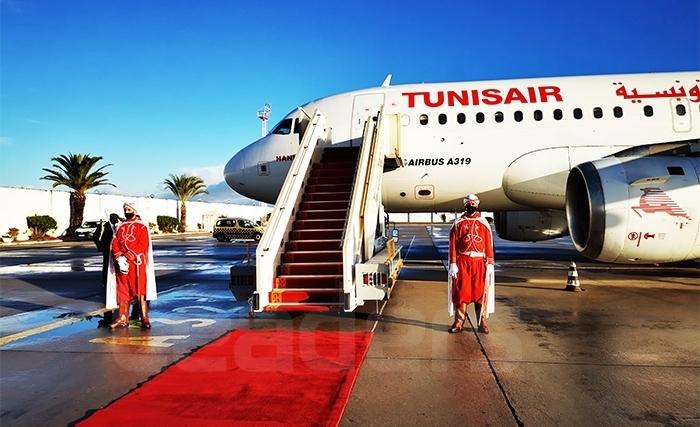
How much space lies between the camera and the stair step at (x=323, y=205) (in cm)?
861

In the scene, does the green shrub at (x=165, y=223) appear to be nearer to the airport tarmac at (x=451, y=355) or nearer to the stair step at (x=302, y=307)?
the airport tarmac at (x=451, y=355)

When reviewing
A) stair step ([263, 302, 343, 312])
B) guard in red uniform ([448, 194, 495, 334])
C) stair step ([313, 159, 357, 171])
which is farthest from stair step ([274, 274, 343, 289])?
A: stair step ([313, 159, 357, 171])

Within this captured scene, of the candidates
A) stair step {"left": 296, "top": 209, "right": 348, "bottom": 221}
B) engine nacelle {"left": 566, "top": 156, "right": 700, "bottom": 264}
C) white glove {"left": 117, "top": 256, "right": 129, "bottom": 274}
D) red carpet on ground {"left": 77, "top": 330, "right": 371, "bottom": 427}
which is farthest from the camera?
stair step {"left": 296, "top": 209, "right": 348, "bottom": 221}

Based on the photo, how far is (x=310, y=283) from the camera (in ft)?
23.2

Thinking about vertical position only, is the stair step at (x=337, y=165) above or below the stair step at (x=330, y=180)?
above

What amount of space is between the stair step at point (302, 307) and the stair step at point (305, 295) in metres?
0.10

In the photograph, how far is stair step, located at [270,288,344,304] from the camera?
22.3 ft

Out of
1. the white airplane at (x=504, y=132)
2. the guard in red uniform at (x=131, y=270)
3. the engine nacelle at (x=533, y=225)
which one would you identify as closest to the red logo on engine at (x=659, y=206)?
the white airplane at (x=504, y=132)

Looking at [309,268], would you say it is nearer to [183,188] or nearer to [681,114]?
[681,114]

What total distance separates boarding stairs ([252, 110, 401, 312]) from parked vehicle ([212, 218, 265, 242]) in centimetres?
2423

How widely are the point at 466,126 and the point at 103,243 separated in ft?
25.9

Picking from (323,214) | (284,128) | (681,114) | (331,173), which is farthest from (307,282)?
(681,114)

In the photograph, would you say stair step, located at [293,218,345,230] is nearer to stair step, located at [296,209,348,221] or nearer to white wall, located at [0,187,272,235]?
stair step, located at [296,209,348,221]

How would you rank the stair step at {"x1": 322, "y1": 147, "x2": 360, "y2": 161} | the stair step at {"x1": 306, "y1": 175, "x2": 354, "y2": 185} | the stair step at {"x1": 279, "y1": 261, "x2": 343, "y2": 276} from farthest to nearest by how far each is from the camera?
the stair step at {"x1": 322, "y1": 147, "x2": 360, "y2": 161}, the stair step at {"x1": 306, "y1": 175, "x2": 354, "y2": 185}, the stair step at {"x1": 279, "y1": 261, "x2": 343, "y2": 276}
